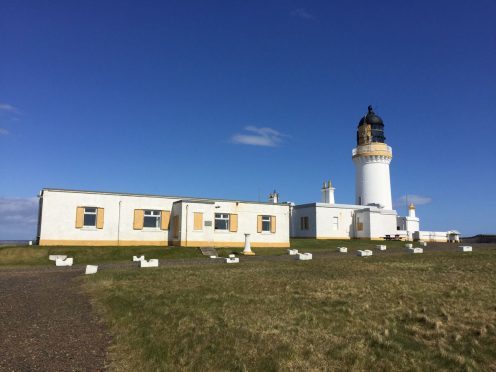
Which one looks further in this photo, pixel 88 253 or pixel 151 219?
pixel 151 219

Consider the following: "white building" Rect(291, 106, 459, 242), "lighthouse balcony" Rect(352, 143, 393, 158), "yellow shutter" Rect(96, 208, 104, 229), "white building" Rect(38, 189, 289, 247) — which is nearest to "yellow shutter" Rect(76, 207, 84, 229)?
"white building" Rect(38, 189, 289, 247)

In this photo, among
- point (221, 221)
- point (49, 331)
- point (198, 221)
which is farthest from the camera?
point (221, 221)

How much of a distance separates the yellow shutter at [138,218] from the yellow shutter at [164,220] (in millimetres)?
1489

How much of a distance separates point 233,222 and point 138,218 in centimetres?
732

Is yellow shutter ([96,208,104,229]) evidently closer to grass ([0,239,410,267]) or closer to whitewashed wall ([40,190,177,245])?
whitewashed wall ([40,190,177,245])

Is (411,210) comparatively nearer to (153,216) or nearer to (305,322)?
(153,216)

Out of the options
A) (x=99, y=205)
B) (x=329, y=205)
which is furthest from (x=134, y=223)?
(x=329, y=205)

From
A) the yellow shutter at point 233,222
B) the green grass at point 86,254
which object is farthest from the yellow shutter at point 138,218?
the yellow shutter at point 233,222

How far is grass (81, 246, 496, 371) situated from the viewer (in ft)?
20.5

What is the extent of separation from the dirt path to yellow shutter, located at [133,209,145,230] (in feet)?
57.7

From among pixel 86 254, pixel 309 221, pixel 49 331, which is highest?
pixel 309 221

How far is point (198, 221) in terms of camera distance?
31438mm

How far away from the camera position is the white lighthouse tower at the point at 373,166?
48.9 m

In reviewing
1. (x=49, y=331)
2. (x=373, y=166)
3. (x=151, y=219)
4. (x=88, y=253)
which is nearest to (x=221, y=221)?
(x=151, y=219)
